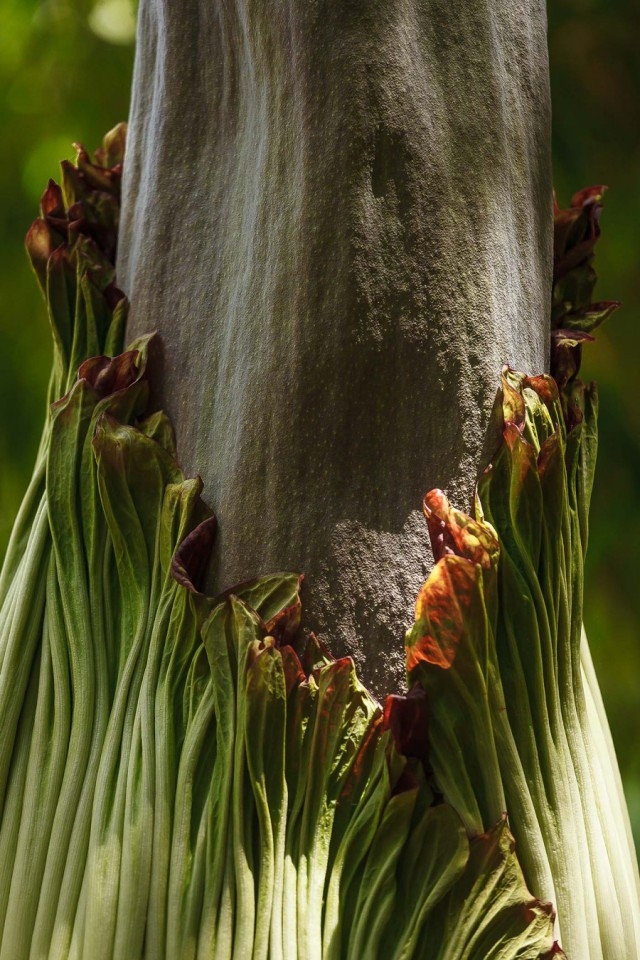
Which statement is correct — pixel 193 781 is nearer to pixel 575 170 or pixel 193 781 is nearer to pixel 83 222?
pixel 83 222

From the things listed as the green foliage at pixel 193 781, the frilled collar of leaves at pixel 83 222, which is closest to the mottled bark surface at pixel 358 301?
the green foliage at pixel 193 781

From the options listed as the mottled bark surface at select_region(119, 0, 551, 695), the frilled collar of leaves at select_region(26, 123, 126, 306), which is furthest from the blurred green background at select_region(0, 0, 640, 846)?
the mottled bark surface at select_region(119, 0, 551, 695)

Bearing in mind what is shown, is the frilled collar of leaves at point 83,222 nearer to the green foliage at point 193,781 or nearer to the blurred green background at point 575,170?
the green foliage at point 193,781

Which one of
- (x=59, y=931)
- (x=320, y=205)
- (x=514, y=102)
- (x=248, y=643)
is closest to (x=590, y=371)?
(x=514, y=102)

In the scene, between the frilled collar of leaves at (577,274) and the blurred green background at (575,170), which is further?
the blurred green background at (575,170)

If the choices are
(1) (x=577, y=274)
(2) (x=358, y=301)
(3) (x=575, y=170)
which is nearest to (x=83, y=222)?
(2) (x=358, y=301)

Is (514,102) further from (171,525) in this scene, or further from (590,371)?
(590,371)
